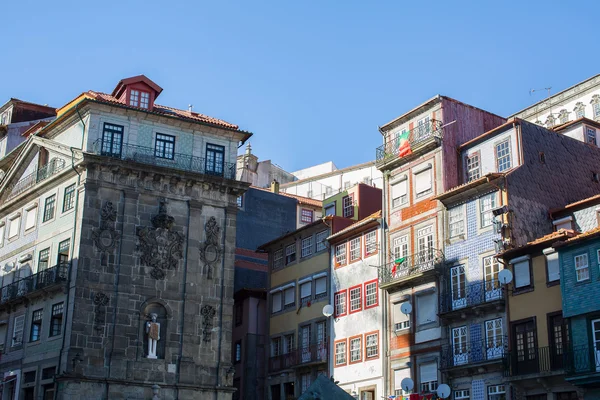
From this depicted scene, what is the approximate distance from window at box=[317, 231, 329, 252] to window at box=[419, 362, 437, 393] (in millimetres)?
12152

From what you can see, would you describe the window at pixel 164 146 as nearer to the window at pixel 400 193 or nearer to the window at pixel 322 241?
the window at pixel 322 241

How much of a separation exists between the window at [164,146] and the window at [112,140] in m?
2.09

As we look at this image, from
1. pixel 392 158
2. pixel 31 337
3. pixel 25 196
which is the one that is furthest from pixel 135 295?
pixel 392 158

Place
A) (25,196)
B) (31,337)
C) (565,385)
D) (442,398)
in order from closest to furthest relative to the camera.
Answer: (565,385), (442,398), (31,337), (25,196)

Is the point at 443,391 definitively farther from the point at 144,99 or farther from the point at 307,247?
the point at 144,99

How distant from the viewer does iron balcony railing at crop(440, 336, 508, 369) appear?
137 feet

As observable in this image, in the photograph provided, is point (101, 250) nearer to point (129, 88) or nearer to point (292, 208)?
point (129, 88)

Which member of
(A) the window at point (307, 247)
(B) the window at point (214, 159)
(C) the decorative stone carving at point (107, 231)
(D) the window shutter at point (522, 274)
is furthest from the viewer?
(A) the window at point (307, 247)

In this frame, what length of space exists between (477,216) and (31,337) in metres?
25.3

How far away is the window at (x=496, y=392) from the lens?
136 ft

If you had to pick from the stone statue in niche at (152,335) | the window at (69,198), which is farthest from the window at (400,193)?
the window at (69,198)

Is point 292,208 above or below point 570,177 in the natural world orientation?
above

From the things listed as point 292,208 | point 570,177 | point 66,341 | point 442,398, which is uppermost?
point 292,208

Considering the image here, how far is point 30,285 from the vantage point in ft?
173
